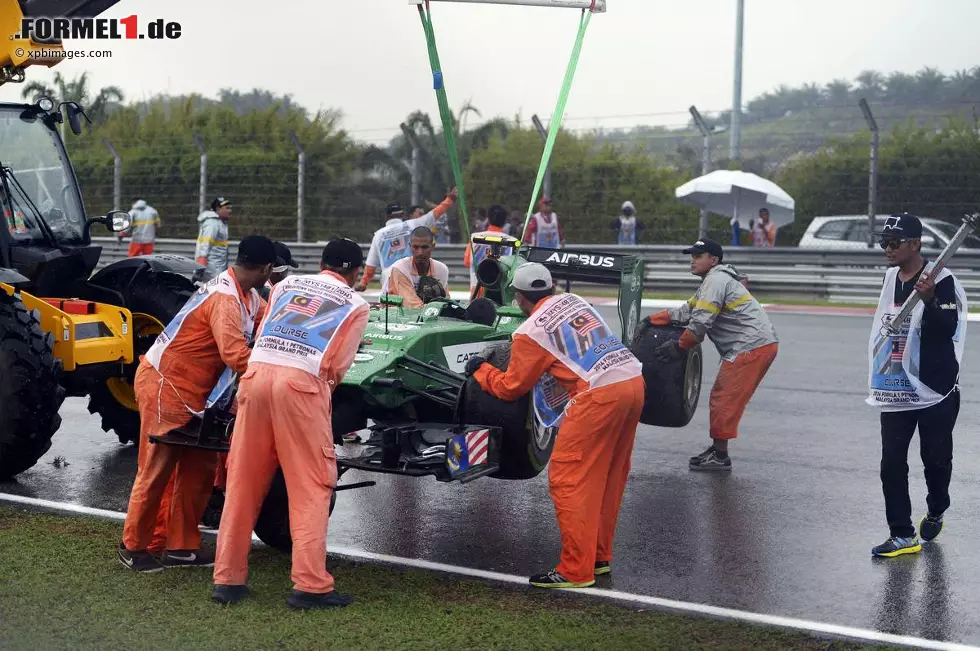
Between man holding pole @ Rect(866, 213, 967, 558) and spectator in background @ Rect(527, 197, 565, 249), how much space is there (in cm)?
1440

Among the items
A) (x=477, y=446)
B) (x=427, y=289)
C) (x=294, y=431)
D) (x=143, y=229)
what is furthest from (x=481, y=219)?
(x=294, y=431)

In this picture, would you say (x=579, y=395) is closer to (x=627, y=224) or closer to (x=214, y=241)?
(x=214, y=241)

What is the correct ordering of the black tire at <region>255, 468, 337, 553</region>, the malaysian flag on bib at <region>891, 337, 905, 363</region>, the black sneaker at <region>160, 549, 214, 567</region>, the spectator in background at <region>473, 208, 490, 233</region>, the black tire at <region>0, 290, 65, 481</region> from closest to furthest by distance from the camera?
the black sneaker at <region>160, 549, 214, 567</region>, the black tire at <region>255, 468, 337, 553</region>, the malaysian flag on bib at <region>891, 337, 905, 363</region>, the black tire at <region>0, 290, 65, 481</region>, the spectator in background at <region>473, 208, 490, 233</region>

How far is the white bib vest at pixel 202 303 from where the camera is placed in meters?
6.80

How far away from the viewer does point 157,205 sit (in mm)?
27625

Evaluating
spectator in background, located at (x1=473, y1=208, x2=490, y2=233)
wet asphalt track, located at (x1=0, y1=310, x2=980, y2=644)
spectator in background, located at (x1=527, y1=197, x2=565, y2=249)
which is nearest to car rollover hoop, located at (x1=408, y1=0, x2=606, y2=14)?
wet asphalt track, located at (x1=0, y1=310, x2=980, y2=644)

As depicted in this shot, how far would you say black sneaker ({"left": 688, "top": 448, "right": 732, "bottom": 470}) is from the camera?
978 centimetres

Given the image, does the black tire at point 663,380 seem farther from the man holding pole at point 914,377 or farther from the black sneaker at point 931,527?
the black sneaker at point 931,527

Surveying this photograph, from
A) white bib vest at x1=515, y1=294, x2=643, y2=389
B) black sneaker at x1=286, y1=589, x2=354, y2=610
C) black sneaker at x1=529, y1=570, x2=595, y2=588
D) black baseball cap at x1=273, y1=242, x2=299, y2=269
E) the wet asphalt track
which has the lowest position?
the wet asphalt track

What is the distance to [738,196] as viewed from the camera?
23531 millimetres

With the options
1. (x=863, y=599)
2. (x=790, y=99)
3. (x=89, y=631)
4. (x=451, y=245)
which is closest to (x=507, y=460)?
(x=863, y=599)

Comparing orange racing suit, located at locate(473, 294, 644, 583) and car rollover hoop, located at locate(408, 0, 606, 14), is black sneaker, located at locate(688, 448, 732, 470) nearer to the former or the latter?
orange racing suit, located at locate(473, 294, 644, 583)

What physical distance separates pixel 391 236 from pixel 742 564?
282 inches

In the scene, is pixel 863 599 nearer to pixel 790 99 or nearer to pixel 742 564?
pixel 742 564
